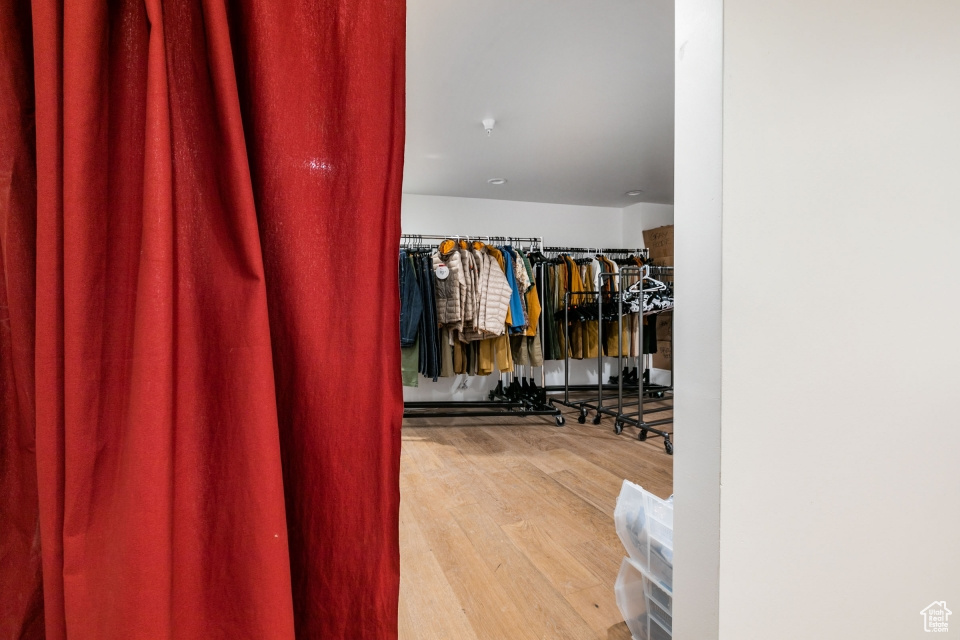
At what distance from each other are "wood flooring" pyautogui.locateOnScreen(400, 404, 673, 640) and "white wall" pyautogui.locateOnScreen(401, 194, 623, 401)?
1.48m

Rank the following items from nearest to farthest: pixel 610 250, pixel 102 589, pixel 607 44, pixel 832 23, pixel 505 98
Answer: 1. pixel 102 589
2. pixel 832 23
3. pixel 607 44
4. pixel 505 98
5. pixel 610 250

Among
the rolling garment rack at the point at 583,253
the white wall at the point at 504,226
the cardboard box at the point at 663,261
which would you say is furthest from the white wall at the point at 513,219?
the cardboard box at the point at 663,261

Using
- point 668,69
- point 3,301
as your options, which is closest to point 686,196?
point 3,301

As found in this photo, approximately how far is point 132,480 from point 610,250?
4599 mm

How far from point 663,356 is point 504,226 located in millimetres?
2271

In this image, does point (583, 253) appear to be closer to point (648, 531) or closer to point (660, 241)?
point (660, 241)

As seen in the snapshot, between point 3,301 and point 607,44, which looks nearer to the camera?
point 3,301

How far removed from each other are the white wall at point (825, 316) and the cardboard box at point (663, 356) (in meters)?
3.66

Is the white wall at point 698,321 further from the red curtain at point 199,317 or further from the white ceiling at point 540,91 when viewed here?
the white ceiling at point 540,91

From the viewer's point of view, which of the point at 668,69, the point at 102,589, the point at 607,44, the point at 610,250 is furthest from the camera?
the point at 610,250

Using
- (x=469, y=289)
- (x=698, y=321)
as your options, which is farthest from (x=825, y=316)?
(x=469, y=289)

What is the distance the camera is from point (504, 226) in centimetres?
453

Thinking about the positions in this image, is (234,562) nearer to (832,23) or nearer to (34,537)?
(34,537)

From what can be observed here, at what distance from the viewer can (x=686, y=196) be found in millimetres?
737
